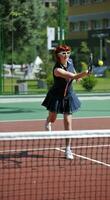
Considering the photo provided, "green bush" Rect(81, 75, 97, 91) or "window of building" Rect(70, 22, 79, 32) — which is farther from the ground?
"window of building" Rect(70, 22, 79, 32)

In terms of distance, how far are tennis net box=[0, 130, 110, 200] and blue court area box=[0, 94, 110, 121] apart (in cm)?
687

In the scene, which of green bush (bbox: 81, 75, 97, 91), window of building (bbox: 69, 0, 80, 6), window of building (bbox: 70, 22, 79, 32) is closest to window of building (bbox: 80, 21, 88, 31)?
window of building (bbox: 70, 22, 79, 32)

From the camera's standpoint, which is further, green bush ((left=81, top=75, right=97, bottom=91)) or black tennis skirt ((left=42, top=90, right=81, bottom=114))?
green bush ((left=81, top=75, right=97, bottom=91))

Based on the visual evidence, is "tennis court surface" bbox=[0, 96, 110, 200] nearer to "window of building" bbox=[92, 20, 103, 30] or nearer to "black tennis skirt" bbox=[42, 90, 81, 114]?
"black tennis skirt" bbox=[42, 90, 81, 114]

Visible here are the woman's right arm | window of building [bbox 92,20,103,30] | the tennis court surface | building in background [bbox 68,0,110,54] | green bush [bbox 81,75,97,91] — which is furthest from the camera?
window of building [bbox 92,20,103,30]

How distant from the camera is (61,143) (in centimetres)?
1098

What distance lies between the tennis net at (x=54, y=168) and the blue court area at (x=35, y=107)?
6872mm

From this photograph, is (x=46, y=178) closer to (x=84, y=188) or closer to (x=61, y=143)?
(x=84, y=188)

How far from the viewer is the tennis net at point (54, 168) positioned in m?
6.93

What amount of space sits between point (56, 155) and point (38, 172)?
162cm

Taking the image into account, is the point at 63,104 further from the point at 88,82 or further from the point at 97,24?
the point at 97,24

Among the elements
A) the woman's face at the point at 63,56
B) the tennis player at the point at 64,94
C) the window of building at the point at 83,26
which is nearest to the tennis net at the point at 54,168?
the tennis player at the point at 64,94

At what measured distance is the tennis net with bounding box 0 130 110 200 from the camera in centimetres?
693

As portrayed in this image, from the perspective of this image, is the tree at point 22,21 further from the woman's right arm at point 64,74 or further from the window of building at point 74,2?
the window of building at point 74,2
